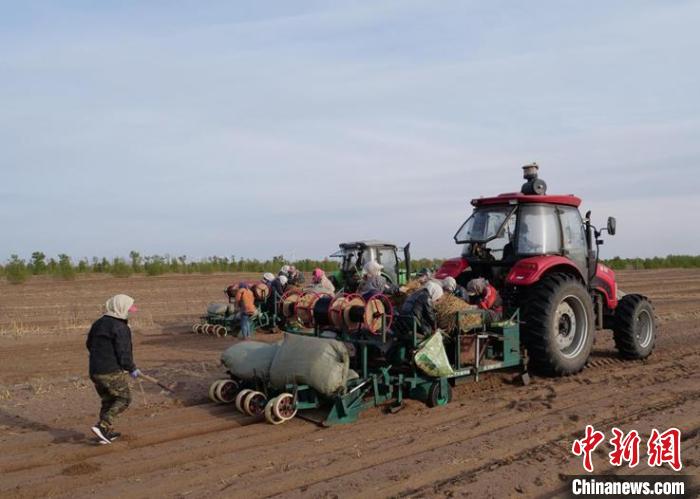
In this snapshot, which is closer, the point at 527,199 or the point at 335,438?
the point at 335,438

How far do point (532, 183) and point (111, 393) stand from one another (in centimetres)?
597

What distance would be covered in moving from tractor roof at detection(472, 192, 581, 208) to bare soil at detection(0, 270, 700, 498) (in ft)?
7.58

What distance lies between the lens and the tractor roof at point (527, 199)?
8.81 meters

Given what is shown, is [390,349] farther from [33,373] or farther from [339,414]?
[33,373]

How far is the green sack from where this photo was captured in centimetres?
682

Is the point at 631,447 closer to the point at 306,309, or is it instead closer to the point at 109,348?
the point at 306,309

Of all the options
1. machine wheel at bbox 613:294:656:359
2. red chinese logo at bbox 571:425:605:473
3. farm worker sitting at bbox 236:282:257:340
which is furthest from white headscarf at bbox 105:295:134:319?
farm worker sitting at bbox 236:282:257:340

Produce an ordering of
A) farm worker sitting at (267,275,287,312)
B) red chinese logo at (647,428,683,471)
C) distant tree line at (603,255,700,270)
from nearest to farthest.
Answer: red chinese logo at (647,428,683,471)
farm worker sitting at (267,275,287,312)
distant tree line at (603,255,700,270)

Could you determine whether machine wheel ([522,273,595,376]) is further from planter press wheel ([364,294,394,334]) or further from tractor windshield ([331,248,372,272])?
tractor windshield ([331,248,372,272])

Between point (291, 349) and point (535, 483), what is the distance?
289 centimetres

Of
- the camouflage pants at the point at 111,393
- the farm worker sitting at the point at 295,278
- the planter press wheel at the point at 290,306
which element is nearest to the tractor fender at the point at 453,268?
the planter press wheel at the point at 290,306

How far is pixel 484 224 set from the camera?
360 inches

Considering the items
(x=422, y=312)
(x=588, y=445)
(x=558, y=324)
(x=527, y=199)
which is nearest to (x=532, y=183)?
(x=527, y=199)

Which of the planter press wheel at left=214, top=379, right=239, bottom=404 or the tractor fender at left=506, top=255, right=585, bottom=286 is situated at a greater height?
the tractor fender at left=506, top=255, right=585, bottom=286
